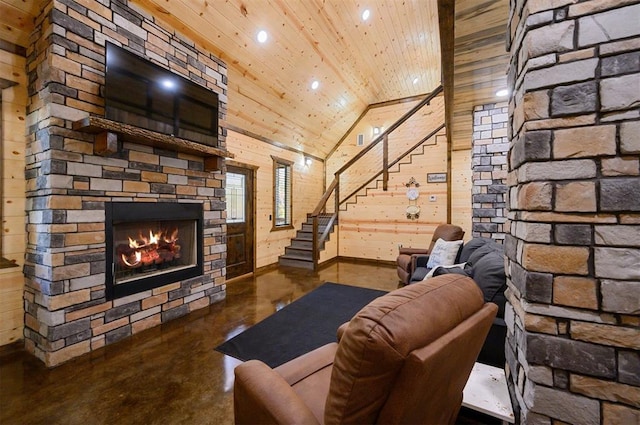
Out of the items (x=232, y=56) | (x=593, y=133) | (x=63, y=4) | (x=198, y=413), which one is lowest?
(x=198, y=413)

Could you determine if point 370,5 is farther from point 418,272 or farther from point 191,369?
point 191,369

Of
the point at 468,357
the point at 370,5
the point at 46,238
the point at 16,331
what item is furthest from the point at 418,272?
the point at 16,331

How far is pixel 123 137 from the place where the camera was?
8.52 ft

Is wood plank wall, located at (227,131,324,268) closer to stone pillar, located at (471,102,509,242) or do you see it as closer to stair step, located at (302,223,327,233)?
stair step, located at (302,223,327,233)

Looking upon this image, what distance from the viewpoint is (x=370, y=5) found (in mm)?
3654

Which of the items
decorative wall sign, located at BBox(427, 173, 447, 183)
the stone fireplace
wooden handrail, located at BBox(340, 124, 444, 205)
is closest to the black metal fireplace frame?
the stone fireplace

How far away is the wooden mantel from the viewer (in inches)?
88.8

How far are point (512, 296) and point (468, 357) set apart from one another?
51cm

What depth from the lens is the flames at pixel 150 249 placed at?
2891 millimetres

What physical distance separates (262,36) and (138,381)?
388 centimetres

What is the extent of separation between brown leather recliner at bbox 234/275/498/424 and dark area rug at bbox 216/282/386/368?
1349 millimetres

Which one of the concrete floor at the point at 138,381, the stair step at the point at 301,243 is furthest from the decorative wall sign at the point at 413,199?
the concrete floor at the point at 138,381

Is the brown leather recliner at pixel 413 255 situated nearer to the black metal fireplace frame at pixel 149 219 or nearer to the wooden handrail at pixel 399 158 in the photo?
the wooden handrail at pixel 399 158

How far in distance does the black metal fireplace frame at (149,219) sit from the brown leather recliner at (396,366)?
2.14m
